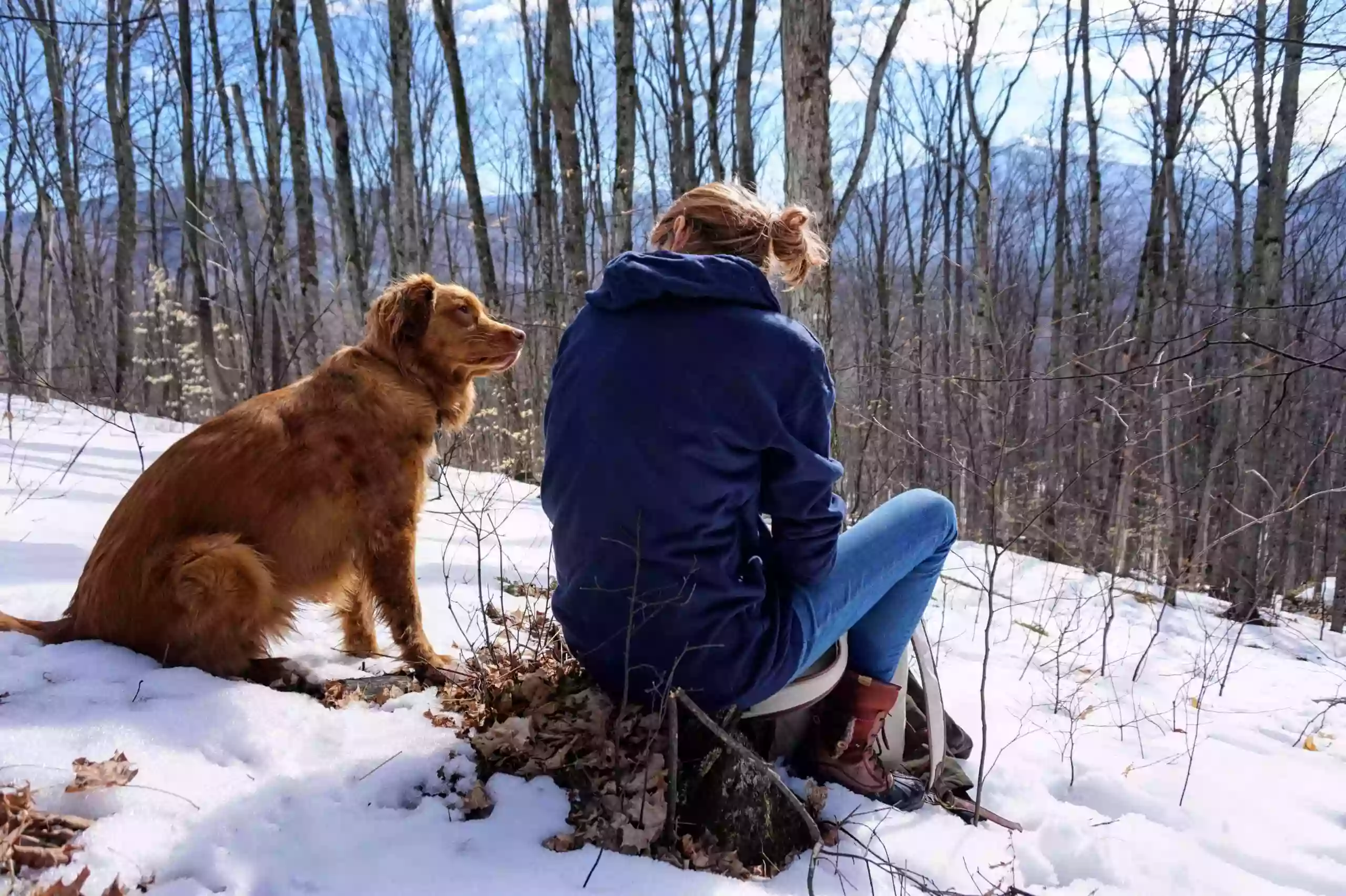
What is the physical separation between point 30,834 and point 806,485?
175 cm

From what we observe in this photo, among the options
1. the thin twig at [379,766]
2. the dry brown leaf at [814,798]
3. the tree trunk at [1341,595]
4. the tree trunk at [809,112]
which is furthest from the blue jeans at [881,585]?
the tree trunk at [1341,595]

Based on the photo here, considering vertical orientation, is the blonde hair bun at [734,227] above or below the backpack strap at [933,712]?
above

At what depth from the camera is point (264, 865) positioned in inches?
57.6

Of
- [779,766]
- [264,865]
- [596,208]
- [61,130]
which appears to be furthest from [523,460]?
[61,130]

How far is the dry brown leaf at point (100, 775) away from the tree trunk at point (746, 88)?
957 centimetres

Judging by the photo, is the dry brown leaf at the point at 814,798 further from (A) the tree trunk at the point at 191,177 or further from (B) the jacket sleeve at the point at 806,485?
(A) the tree trunk at the point at 191,177

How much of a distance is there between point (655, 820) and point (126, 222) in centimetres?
1673

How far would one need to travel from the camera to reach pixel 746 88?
1023 cm

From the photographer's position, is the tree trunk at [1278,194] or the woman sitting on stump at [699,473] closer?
the woman sitting on stump at [699,473]

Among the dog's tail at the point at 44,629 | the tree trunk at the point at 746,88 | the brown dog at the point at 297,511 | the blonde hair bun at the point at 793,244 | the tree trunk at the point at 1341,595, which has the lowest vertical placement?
the tree trunk at the point at 1341,595

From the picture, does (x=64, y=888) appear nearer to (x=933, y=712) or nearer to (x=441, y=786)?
(x=441, y=786)

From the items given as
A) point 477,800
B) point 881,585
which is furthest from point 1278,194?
point 477,800

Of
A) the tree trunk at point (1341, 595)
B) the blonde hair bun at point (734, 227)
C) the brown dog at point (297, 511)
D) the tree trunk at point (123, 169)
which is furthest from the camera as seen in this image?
the tree trunk at point (123, 169)

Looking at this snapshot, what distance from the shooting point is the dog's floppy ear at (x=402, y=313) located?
3090 mm
